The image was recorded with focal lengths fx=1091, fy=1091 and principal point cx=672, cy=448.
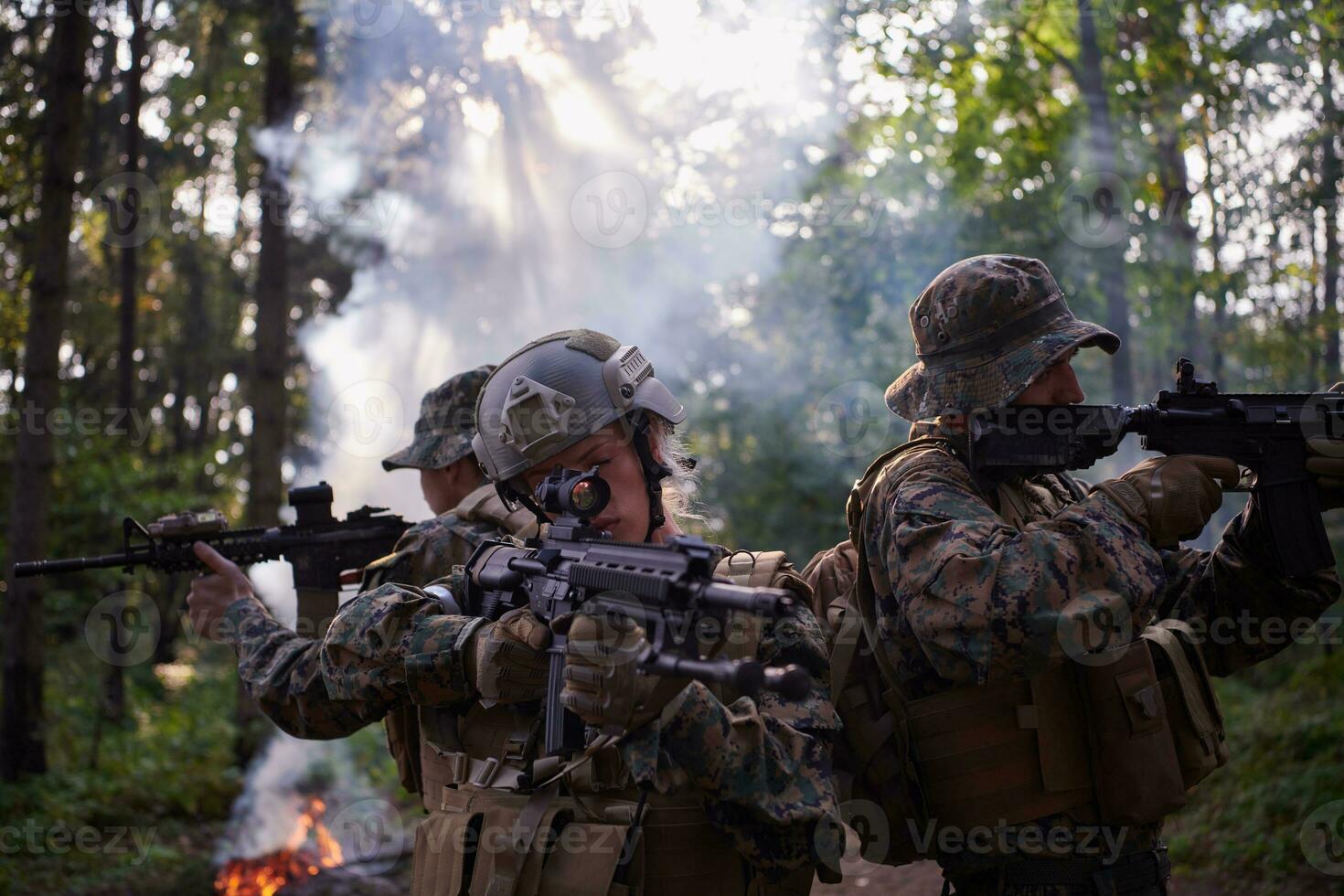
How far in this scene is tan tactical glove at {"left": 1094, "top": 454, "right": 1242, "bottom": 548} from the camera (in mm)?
2793

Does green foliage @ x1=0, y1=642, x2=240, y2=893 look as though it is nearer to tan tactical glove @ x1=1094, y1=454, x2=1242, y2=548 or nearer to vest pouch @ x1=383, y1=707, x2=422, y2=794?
vest pouch @ x1=383, y1=707, x2=422, y2=794

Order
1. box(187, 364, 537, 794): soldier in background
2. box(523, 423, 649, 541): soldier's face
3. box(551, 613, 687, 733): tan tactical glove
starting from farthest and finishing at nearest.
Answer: box(187, 364, 537, 794): soldier in background, box(523, 423, 649, 541): soldier's face, box(551, 613, 687, 733): tan tactical glove

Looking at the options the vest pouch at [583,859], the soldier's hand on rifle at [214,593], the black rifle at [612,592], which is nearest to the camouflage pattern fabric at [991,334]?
the black rifle at [612,592]

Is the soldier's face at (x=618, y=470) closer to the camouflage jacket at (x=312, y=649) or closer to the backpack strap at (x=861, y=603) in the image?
the backpack strap at (x=861, y=603)

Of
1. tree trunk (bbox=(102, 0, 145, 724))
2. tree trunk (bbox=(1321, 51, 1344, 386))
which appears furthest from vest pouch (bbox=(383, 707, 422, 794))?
tree trunk (bbox=(102, 0, 145, 724))

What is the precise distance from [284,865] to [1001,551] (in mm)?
6305

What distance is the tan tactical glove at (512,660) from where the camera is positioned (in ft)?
8.55

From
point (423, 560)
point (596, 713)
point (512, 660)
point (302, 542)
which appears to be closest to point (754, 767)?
point (596, 713)

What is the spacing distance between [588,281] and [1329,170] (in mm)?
10220

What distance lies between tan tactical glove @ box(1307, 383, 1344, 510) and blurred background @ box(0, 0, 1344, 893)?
1682mm

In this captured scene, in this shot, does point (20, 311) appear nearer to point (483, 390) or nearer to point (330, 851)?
point (330, 851)

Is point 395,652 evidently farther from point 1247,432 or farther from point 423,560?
point 1247,432

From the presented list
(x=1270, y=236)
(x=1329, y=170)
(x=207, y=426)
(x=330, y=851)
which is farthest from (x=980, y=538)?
(x=207, y=426)

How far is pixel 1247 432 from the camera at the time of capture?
3029mm
